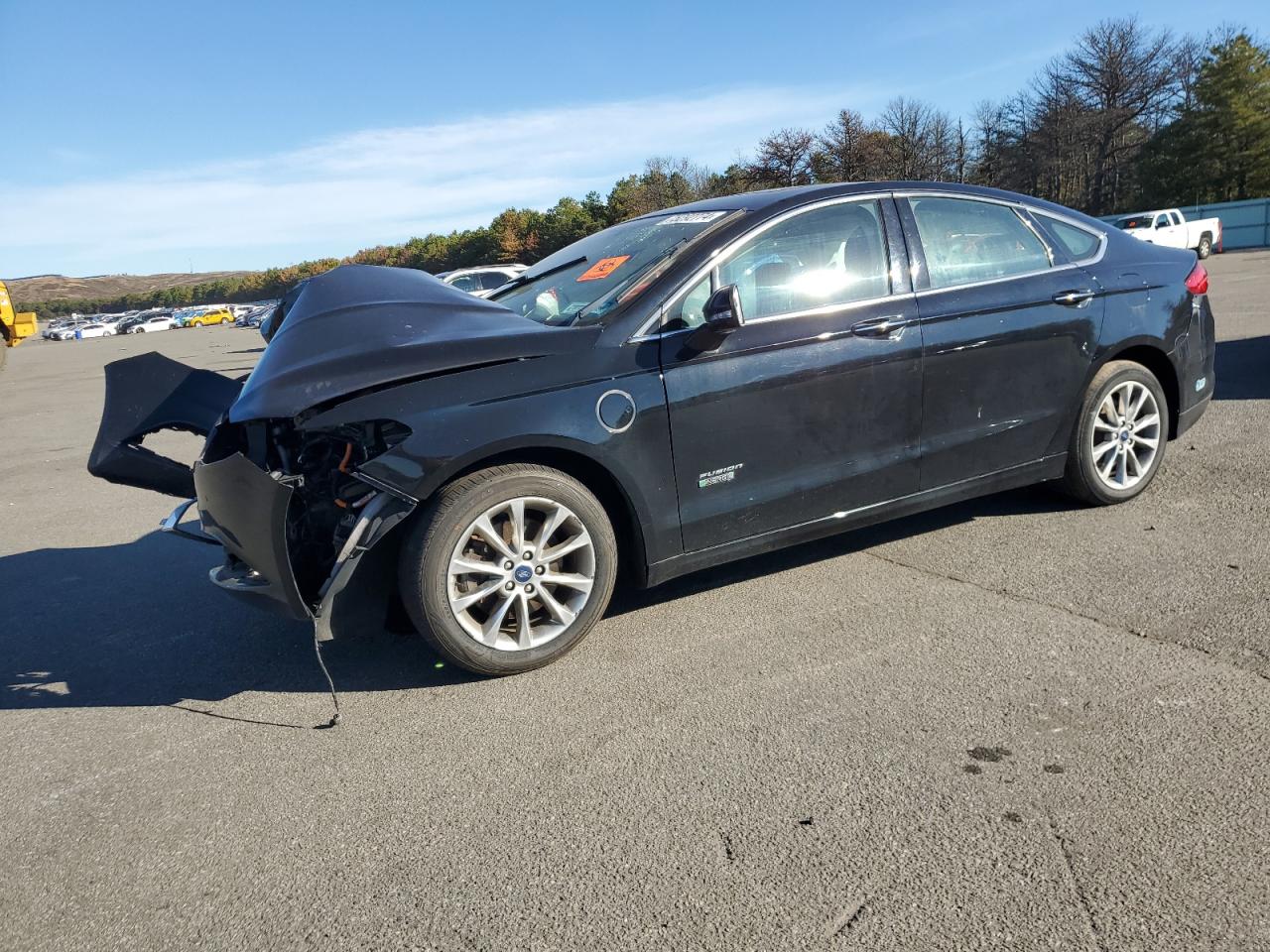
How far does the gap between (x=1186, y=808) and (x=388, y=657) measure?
2913mm

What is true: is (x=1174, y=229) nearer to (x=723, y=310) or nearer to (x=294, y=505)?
(x=723, y=310)

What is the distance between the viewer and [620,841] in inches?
99.9

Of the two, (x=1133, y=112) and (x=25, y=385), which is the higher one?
(x=1133, y=112)

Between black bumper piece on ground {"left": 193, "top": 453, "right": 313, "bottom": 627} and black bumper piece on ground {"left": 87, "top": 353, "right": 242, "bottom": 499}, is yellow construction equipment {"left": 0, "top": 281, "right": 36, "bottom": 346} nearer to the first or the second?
Result: black bumper piece on ground {"left": 87, "top": 353, "right": 242, "bottom": 499}

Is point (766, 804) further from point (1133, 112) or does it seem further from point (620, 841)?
point (1133, 112)

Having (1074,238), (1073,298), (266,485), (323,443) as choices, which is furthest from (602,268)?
(1074,238)

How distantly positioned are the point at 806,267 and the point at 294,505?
7.81 ft

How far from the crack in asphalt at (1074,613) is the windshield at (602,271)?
1810 millimetres

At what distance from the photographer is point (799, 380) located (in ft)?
13.0

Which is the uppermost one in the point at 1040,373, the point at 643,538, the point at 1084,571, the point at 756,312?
the point at 756,312

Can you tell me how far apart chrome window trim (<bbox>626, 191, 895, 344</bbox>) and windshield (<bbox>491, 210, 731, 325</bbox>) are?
17 cm

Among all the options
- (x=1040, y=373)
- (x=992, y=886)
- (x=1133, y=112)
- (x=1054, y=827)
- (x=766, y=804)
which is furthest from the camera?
(x=1133, y=112)

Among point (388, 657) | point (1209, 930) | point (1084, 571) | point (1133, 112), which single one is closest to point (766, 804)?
point (1209, 930)

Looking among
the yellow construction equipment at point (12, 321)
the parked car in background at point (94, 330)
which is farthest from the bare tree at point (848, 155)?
the parked car in background at point (94, 330)
